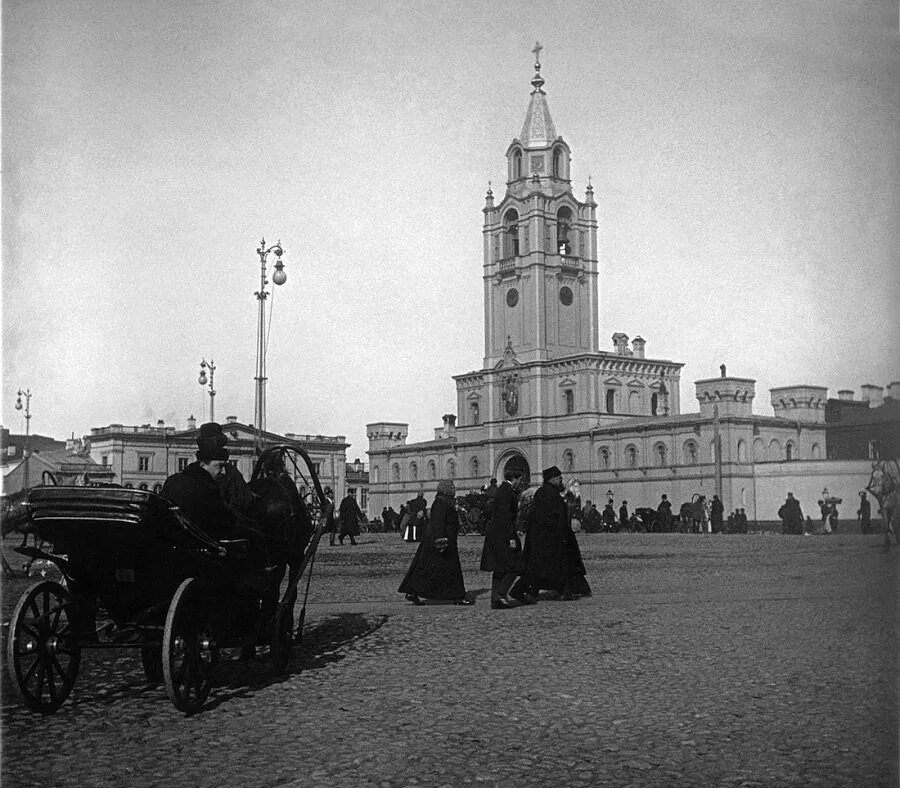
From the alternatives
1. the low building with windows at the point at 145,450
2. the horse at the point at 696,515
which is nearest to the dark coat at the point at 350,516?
the low building with windows at the point at 145,450

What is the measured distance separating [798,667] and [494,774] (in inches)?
97.6

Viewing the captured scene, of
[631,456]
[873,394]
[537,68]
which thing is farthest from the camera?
[631,456]

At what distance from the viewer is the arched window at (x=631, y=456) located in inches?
1607

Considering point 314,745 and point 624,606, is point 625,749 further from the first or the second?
point 624,606

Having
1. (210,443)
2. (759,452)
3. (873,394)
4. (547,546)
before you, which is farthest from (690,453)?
(210,443)

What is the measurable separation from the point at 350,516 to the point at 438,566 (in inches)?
262

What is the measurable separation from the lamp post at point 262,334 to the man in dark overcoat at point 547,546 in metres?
2.97

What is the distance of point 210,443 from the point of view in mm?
5488

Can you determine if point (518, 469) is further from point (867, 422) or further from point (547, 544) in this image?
point (867, 422)

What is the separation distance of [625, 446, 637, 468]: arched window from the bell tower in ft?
33.3

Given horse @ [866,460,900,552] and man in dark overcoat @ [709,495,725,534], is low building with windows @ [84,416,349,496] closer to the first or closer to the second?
horse @ [866,460,900,552]

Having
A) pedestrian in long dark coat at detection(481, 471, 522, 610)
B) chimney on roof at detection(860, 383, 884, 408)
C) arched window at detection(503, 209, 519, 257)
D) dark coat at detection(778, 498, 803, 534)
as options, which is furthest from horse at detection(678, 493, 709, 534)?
chimney on roof at detection(860, 383, 884, 408)

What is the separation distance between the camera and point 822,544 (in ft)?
27.1

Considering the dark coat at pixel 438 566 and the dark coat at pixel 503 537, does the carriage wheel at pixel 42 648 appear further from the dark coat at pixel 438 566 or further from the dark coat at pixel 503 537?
the dark coat at pixel 503 537
